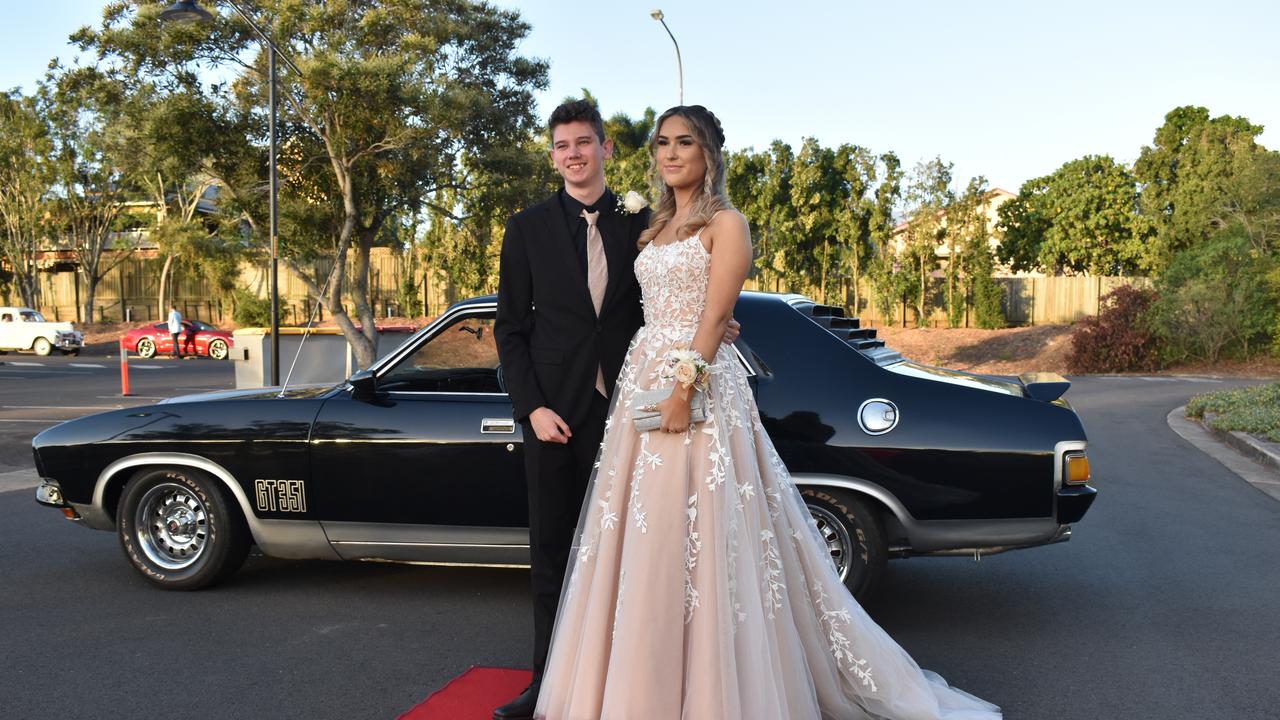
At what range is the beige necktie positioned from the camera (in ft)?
11.5

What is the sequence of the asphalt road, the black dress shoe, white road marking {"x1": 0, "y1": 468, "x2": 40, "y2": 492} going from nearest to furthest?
the black dress shoe, the asphalt road, white road marking {"x1": 0, "y1": 468, "x2": 40, "y2": 492}

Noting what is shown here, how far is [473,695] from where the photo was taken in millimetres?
3943

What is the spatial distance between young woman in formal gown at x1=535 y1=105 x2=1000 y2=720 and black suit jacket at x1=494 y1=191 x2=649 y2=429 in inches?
5.0

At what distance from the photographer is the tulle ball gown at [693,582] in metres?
3.11

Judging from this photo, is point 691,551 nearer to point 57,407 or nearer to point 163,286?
point 57,407

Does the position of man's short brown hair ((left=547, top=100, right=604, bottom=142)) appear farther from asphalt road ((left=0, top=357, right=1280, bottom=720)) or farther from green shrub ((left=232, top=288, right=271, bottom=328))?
green shrub ((left=232, top=288, right=271, bottom=328))

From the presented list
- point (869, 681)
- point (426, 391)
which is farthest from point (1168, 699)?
point (426, 391)

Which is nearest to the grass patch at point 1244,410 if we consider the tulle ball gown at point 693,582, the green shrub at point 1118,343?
the green shrub at point 1118,343

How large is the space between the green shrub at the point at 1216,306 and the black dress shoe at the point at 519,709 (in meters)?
24.8

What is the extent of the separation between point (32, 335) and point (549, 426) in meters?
35.2

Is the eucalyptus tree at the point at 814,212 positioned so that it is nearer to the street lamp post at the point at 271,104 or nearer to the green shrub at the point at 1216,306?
the green shrub at the point at 1216,306

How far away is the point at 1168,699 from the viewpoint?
395 cm

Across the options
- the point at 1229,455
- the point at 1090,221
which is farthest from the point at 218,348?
the point at 1090,221

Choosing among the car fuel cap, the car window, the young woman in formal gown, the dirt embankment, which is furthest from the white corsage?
the dirt embankment
